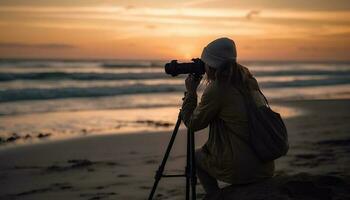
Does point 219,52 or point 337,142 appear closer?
point 219,52

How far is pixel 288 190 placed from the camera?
4.06 metres

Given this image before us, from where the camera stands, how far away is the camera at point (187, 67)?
4082 mm

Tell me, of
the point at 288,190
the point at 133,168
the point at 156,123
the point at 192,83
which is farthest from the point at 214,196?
the point at 156,123

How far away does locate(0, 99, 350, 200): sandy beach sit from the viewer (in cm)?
421

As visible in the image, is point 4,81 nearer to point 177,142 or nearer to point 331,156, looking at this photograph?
point 177,142

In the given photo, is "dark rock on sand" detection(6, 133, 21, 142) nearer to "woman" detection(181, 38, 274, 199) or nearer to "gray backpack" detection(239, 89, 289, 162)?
"woman" detection(181, 38, 274, 199)

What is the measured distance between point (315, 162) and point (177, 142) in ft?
9.65

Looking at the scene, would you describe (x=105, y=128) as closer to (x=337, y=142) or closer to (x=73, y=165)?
(x=73, y=165)

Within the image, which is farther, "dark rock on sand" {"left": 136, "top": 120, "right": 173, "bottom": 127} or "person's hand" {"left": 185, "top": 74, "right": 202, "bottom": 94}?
"dark rock on sand" {"left": 136, "top": 120, "right": 173, "bottom": 127}

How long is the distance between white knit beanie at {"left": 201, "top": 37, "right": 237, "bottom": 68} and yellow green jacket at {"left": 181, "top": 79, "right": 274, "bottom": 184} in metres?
0.16

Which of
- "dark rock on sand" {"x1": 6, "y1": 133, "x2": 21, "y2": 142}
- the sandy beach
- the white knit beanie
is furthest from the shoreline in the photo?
the white knit beanie

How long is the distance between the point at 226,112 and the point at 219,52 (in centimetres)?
44

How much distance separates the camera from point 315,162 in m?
7.43

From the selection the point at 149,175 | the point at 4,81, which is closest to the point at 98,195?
the point at 149,175
